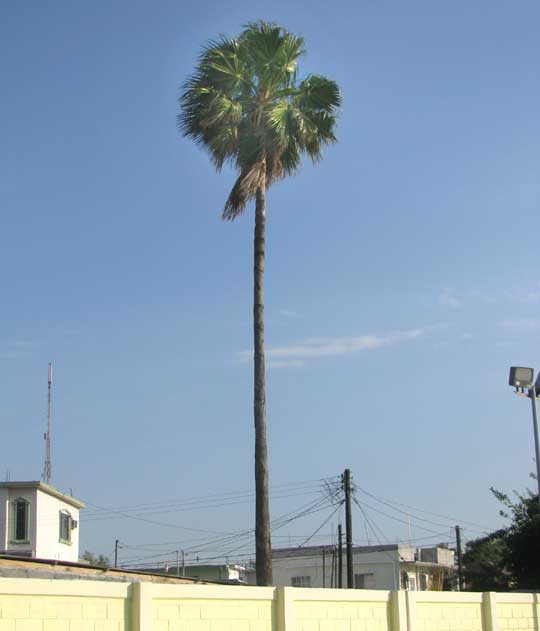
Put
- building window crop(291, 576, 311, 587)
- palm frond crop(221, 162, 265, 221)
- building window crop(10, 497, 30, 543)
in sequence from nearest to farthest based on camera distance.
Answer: palm frond crop(221, 162, 265, 221)
building window crop(10, 497, 30, 543)
building window crop(291, 576, 311, 587)

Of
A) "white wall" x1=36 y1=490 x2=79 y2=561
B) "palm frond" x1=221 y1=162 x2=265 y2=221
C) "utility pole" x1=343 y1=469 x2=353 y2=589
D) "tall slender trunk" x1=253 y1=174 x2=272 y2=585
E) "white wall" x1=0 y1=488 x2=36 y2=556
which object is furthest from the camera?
"utility pole" x1=343 y1=469 x2=353 y2=589

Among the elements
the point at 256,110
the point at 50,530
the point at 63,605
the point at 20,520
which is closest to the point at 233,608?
the point at 63,605

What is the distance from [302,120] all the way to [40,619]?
59.5 feet

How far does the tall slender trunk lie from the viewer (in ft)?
74.4

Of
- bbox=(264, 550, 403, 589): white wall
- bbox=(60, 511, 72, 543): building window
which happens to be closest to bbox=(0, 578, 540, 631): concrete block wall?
bbox=(60, 511, 72, 543): building window

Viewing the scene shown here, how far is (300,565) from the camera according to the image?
6297cm

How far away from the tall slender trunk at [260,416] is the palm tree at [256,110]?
0.28m

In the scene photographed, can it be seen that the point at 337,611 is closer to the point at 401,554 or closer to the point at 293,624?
the point at 293,624

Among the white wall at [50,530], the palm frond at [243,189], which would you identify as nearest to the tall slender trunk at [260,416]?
the palm frond at [243,189]

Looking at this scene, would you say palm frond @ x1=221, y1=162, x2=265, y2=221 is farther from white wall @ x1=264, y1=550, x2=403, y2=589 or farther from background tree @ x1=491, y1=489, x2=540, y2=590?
white wall @ x1=264, y1=550, x2=403, y2=589

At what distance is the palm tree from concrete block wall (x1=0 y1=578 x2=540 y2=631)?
11431mm

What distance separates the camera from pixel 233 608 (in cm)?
1471

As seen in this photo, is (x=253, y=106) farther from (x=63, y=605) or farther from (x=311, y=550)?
(x=311, y=550)

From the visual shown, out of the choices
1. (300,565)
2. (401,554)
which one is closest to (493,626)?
(401,554)
